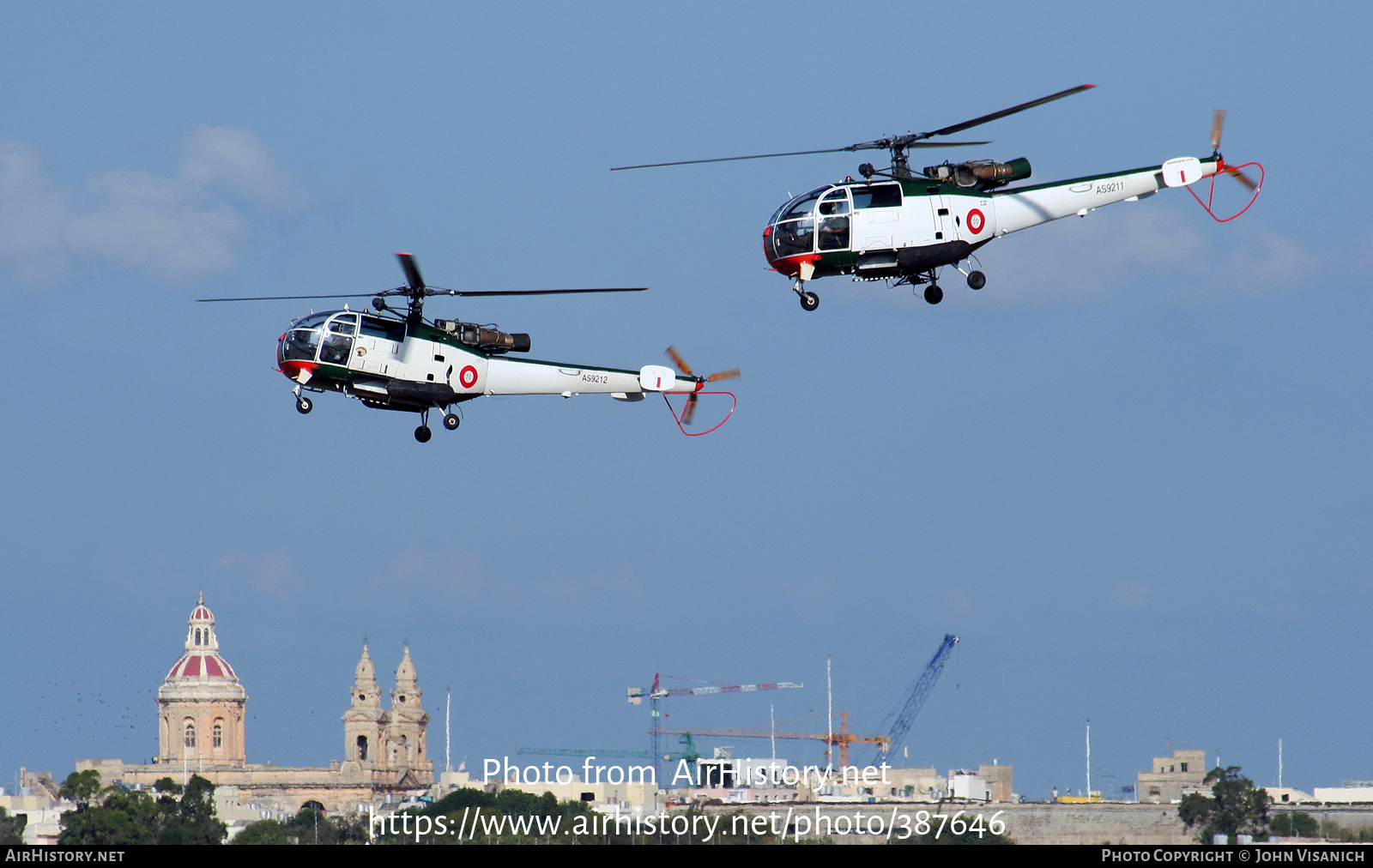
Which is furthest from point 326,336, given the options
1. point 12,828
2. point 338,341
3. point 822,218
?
point 12,828

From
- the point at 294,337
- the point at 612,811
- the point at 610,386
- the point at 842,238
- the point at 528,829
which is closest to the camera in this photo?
the point at 842,238

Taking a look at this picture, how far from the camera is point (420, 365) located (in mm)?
61906

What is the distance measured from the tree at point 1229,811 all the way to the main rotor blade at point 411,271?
12247cm

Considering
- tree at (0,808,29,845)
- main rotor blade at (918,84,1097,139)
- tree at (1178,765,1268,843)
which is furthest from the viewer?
tree at (1178,765,1268,843)

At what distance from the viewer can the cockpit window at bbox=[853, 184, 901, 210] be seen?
5581 cm

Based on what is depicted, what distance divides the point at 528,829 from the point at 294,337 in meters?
118

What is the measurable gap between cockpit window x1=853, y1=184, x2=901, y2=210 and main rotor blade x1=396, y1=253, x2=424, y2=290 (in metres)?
13.9

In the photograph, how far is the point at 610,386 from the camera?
217ft

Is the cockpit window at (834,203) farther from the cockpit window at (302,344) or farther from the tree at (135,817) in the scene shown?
the tree at (135,817)

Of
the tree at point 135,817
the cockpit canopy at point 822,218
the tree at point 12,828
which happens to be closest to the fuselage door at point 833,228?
the cockpit canopy at point 822,218

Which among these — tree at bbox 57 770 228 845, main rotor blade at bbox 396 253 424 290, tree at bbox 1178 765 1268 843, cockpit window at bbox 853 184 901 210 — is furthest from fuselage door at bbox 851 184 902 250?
tree at bbox 1178 765 1268 843

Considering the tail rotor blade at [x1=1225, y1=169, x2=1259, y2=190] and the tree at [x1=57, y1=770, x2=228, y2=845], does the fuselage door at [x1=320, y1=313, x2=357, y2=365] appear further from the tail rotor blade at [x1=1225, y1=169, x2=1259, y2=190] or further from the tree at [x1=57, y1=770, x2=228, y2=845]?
the tree at [x1=57, y1=770, x2=228, y2=845]
